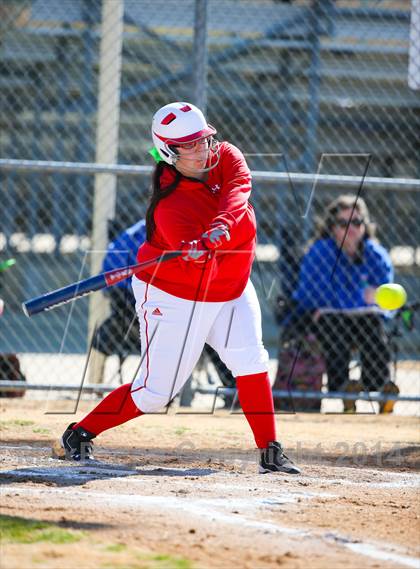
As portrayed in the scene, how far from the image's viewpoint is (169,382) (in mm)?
5277

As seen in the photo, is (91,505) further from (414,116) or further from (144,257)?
(414,116)

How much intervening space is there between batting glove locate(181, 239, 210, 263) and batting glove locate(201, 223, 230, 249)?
4 cm

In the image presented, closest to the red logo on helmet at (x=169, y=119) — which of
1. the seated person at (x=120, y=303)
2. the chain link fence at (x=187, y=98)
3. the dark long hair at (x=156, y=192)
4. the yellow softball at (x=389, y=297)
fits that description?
the dark long hair at (x=156, y=192)

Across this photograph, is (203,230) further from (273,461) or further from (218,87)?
(218,87)

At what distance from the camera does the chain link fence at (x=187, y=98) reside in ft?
40.1

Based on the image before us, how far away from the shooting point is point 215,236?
15.8 feet

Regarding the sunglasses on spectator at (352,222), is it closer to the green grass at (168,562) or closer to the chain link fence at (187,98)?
the chain link fence at (187,98)

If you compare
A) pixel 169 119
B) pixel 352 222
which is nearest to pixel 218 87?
pixel 352 222

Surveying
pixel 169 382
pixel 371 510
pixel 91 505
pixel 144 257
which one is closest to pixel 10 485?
pixel 91 505

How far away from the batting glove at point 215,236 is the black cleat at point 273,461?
1.14 meters

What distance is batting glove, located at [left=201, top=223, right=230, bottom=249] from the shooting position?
15.8ft

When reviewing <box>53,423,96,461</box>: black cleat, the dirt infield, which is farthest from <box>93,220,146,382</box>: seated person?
<box>53,423,96,461</box>: black cleat

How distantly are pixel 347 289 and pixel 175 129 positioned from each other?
3780 millimetres

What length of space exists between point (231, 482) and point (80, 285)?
1.22 m
